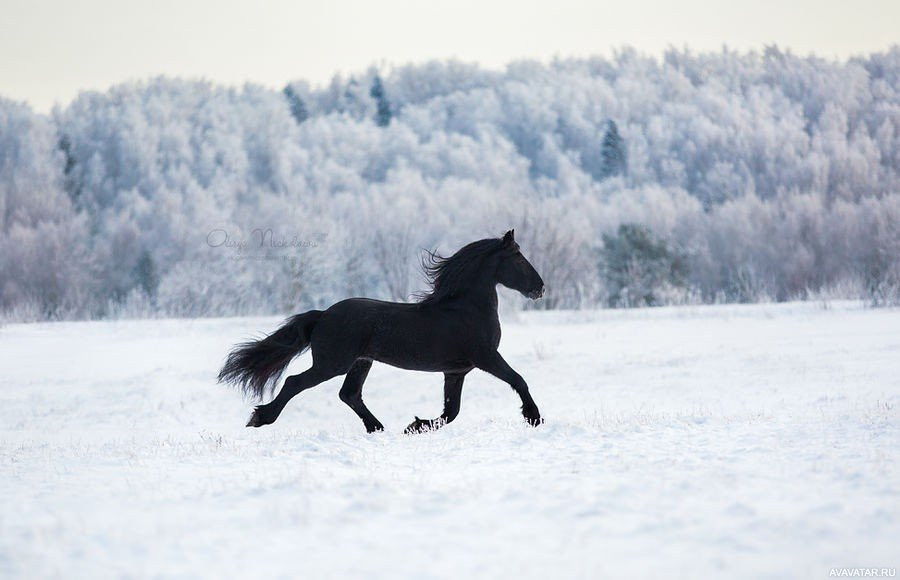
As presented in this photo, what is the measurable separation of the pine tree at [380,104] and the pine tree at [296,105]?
28.5 ft

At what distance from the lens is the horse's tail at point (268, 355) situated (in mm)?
6898

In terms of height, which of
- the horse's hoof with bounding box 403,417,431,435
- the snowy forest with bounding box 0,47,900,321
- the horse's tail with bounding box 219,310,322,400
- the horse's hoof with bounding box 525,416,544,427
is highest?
the snowy forest with bounding box 0,47,900,321

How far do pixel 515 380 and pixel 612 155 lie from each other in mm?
88555

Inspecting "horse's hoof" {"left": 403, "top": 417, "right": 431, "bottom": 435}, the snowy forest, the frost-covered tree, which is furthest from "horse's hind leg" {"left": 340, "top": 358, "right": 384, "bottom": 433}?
the frost-covered tree

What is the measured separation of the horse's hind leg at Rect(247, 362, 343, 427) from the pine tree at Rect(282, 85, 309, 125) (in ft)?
329

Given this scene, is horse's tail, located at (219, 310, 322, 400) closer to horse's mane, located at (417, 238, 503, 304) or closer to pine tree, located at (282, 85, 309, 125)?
horse's mane, located at (417, 238, 503, 304)

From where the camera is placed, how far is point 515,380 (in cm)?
641

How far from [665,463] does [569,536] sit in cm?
153

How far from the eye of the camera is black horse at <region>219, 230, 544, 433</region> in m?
6.49

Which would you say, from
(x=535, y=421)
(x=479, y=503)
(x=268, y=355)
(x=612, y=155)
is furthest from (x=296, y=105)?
(x=479, y=503)

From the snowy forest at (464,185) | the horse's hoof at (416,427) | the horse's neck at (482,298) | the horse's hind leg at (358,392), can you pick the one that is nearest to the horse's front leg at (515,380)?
the horse's neck at (482,298)

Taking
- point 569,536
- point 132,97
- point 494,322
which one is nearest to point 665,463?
point 569,536

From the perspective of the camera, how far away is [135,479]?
465 centimetres

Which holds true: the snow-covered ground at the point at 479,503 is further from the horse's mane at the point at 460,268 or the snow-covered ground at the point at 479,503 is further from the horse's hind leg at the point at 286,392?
the horse's mane at the point at 460,268
